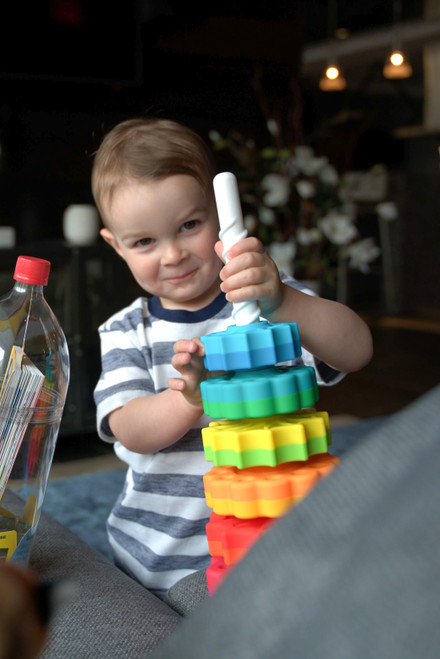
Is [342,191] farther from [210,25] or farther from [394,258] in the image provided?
[394,258]

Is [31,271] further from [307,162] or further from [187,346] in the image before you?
[307,162]

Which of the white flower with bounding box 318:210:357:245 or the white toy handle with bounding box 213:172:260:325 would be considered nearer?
the white toy handle with bounding box 213:172:260:325

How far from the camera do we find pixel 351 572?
278 mm

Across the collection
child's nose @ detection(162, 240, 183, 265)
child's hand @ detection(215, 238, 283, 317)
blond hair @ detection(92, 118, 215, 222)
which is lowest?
child's hand @ detection(215, 238, 283, 317)

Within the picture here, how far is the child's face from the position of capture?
948 mm

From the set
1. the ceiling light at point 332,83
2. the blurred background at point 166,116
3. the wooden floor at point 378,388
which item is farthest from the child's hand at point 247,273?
the ceiling light at point 332,83

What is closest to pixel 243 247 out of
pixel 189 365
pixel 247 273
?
pixel 247 273

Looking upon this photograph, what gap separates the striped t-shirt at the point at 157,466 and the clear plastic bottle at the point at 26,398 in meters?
0.21

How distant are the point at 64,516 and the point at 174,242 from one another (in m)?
1.23

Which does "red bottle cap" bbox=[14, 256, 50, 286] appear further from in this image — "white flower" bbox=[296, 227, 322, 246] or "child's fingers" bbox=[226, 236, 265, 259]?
"white flower" bbox=[296, 227, 322, 246]

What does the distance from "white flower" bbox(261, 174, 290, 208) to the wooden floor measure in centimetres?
102

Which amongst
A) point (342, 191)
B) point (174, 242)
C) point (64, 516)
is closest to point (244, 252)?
point (174, 242)

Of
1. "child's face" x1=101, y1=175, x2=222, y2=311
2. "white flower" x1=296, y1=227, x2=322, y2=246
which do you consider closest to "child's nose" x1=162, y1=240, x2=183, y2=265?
"child's face" x1=101, y1=175, x2=222, y2=311

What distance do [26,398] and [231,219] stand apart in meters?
0.26
